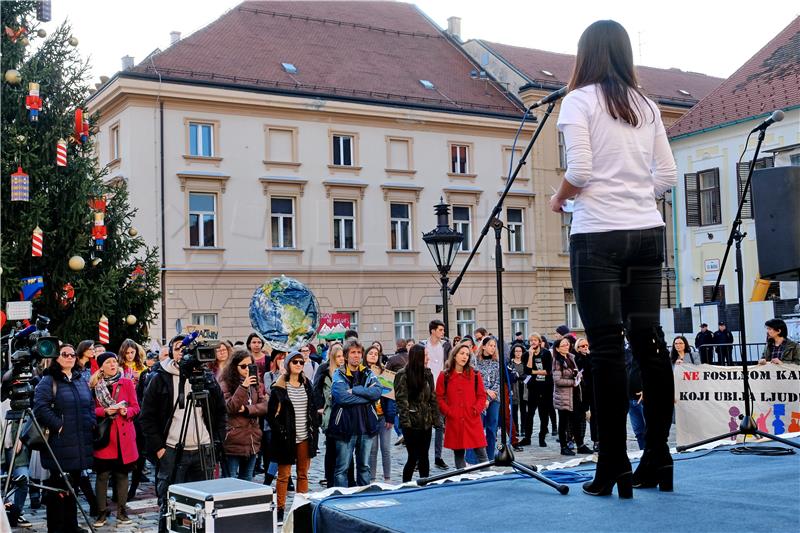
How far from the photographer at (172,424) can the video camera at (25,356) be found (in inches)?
41.4

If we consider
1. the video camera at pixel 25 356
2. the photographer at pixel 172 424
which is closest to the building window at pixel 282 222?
the photographer at pixel 172 424

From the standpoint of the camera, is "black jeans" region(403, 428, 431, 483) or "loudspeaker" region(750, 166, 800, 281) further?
"black jeans" region(403, 428, 431, 483)

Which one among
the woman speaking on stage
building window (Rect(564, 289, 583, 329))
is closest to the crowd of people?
the woman speaking on stage

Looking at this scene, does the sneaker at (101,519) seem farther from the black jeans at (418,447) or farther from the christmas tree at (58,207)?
the christmas tree at (58,207)

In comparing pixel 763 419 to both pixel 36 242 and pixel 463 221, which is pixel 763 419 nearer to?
pixel 36 242

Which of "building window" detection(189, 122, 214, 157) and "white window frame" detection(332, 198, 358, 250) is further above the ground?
"building window" detection(189, 122, 214, 157)

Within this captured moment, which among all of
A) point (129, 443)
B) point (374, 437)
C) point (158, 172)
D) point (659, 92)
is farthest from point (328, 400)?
point (659, 92)

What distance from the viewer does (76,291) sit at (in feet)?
54.7

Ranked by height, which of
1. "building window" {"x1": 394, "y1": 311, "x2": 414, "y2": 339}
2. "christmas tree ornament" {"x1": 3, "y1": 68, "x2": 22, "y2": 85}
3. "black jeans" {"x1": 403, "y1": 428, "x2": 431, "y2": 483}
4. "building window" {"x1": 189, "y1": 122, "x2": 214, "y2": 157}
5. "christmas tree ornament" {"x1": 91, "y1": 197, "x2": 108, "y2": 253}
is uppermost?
"building window" {"x1": 189, "y1": 122, "x2": 214, "y2": 157}

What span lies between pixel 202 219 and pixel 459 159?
11.0m

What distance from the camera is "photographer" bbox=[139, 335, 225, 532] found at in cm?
842

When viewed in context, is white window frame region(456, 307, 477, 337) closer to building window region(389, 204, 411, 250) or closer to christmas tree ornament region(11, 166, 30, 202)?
building window region(389, 204, 411, 250)

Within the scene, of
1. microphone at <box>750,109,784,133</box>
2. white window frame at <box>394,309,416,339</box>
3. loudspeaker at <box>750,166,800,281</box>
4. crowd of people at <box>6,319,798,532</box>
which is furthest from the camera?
white window frame at <box>394,309,416,339</box>

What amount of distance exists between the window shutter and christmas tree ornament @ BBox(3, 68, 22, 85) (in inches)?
886
